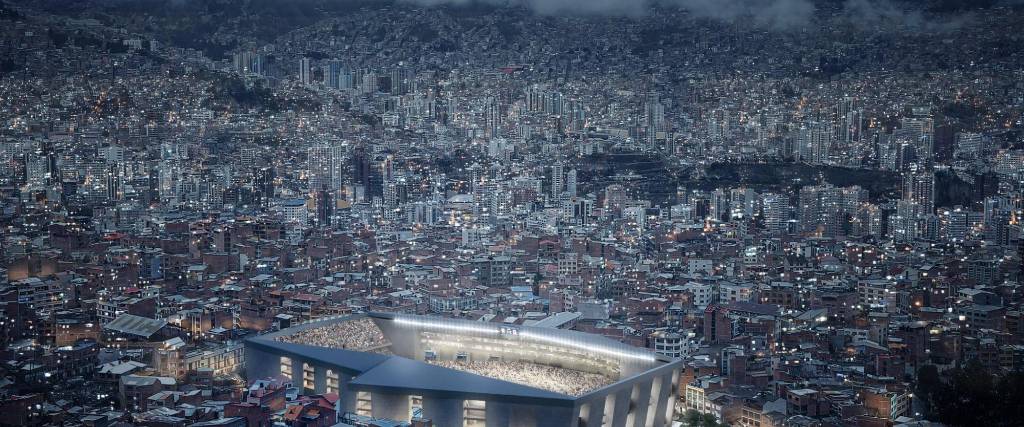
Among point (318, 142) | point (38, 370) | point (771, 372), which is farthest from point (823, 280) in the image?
point (318, 142)

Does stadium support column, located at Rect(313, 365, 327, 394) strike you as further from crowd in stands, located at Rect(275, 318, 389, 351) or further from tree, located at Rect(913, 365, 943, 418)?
tree, located at Rect(913, 365, 943, 418)

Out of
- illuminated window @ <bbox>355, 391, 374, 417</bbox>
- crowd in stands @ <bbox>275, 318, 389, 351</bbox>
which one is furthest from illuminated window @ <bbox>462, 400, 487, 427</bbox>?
crowd in stands @ <bbox>275, 318, 389, 351</bbox>

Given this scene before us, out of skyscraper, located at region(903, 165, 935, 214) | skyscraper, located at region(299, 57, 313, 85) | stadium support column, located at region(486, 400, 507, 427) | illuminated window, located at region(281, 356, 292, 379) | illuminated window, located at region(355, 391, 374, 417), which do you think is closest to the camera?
stadium support column, located at region(486, 400, 507, 427)

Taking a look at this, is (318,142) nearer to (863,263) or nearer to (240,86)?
(240,86)

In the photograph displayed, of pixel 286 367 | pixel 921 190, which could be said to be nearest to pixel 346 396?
pixel 286 367

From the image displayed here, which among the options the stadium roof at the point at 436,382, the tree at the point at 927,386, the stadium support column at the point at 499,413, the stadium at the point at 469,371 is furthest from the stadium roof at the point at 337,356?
the tree at the point at 927,386

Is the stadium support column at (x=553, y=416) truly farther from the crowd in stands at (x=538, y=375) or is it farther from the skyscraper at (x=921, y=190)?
the skyscraper at (x=921, y=190)

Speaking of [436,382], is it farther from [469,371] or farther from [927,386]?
[927,386]
